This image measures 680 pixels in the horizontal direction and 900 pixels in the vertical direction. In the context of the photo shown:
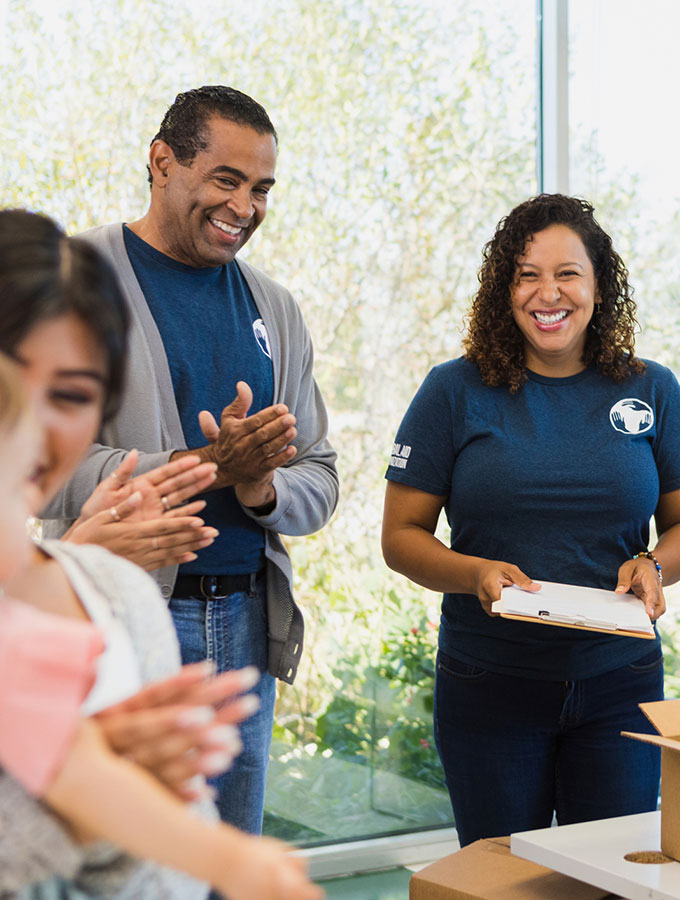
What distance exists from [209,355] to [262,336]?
137mm

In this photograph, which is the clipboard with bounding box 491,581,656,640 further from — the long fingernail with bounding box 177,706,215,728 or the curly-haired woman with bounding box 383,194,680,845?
the long fingernail with bounding box 177,706,215,728

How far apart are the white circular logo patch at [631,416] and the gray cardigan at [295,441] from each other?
573mm

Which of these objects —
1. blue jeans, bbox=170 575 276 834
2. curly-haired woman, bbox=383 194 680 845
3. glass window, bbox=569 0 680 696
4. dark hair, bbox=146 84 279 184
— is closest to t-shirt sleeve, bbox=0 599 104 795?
blue jeans, bbox=170 575 276 834

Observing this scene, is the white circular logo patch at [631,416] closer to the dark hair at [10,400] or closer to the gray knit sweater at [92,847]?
the gray knit sweater at [92,847]

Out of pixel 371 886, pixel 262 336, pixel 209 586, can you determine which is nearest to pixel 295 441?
pixel 262 336

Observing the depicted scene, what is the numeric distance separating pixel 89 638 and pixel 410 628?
2.60m

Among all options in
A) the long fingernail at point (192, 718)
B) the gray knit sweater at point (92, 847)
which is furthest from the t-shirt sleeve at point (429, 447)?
the long fingernail at point (192, 718)

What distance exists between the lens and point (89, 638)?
0.65 metres

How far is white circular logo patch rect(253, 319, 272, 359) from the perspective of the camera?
1810 mm

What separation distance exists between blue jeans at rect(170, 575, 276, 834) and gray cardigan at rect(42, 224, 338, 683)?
3 cm

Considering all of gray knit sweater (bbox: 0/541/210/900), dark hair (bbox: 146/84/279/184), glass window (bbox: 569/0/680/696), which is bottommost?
gray knit sweater (bbox: 0/541/210/900)

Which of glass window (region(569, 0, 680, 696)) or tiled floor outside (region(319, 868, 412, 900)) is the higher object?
glass window (region(569, 0, 680, 696))

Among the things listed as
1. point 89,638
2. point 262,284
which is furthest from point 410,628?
point 89,638

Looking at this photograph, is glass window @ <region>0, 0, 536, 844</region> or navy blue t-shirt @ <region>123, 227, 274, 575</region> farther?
glass window @ <region>0, 0, 536, 844</region>
